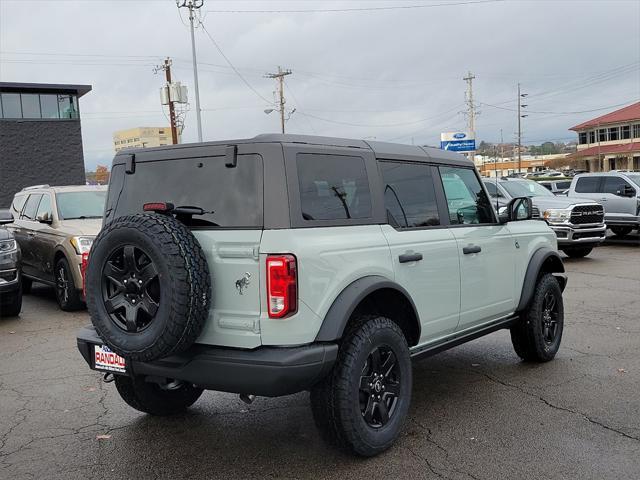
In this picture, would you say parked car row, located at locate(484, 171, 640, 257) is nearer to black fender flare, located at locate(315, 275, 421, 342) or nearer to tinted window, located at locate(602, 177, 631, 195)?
tinted window, located at locate(602, 177, 631, 195)

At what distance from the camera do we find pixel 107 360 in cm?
388

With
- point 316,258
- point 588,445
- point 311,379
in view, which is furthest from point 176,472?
point 588,445

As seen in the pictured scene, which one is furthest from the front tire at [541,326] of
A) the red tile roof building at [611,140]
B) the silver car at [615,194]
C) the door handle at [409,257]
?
the red tile roof building at [611,140]

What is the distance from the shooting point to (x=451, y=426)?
430cm

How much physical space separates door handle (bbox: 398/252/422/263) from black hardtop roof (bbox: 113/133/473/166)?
712 mm

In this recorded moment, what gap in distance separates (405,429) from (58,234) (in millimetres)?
6753

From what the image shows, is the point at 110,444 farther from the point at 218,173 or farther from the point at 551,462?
the point at 551,462

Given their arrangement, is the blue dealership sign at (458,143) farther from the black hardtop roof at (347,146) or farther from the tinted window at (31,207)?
the black hardtop roof at (347,146)

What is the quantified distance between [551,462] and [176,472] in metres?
2.24

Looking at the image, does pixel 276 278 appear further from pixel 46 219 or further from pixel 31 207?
pixel 31 207

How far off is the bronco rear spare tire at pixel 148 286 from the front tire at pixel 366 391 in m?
0.85

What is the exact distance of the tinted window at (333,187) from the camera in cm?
361

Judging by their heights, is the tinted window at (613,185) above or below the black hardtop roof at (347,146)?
below

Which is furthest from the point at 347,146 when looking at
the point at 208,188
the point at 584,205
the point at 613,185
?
the point at 613,185
